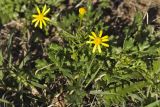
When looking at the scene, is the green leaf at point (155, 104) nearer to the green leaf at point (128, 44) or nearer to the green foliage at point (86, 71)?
the green foliage at point (86, 71)

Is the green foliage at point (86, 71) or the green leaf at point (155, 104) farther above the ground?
the green foliage at point (86, 71)

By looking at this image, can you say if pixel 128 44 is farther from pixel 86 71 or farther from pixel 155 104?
pixel 155 104

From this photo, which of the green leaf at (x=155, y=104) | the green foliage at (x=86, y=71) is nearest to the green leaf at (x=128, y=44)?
the green foliage at (x=86, y=71)

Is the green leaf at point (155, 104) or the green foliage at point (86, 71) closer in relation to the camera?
the green leaf at point (155, 104)

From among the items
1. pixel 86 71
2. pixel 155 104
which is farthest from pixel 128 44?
pixel 155 104

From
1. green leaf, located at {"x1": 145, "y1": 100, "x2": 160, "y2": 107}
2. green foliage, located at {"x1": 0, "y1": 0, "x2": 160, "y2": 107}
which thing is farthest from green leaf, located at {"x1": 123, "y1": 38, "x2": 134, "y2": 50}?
green leaf, located at {"x1": 145, "y1": 100, "x2": 160, "y2": 107}

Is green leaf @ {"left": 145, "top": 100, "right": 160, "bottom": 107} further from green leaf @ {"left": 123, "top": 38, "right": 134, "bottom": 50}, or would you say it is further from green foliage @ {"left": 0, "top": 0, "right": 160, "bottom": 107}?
green leaf @ {"left": 123, "top": 38, "right": 134, "bottom": 50}

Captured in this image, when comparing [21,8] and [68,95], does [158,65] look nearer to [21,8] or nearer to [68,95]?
[68,95]

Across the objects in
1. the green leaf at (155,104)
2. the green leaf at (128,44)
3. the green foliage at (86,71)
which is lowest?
the green leaf at (155,104)

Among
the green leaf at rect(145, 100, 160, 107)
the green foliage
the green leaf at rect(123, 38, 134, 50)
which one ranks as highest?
the green leaf at rect(123, 38, 134, 50)

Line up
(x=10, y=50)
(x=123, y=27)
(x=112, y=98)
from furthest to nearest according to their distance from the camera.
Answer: (x=123, y=27), (x=10, y=50), (x=112, y=98)

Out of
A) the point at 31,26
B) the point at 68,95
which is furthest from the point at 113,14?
the point at 68,95
